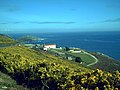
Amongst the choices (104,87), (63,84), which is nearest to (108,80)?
(104,87)

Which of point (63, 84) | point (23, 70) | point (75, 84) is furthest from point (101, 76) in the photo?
point (23, 70)

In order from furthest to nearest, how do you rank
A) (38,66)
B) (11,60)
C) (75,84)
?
(11,60)
(38,66)
(75,84)

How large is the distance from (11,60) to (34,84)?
5.84 m

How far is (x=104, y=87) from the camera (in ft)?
50.3

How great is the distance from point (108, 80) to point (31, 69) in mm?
7977

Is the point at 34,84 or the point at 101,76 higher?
the point at 101,76

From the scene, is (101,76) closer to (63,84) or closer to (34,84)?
(63,84)

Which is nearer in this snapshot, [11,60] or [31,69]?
[31,69]

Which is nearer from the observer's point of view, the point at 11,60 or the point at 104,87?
the point at 104,87

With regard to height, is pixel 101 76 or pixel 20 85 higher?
pixel 101 76

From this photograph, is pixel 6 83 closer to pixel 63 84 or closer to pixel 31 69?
pixel 31 69

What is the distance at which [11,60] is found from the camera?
25500 millimetres

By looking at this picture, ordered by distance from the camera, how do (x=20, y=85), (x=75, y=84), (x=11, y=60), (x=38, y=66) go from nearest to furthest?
(x=75, y=84) → (x=20, y=85) → (x=38, y=66) → (x=11, y=60)

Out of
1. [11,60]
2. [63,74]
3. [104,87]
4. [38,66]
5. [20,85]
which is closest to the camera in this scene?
[104,87]
